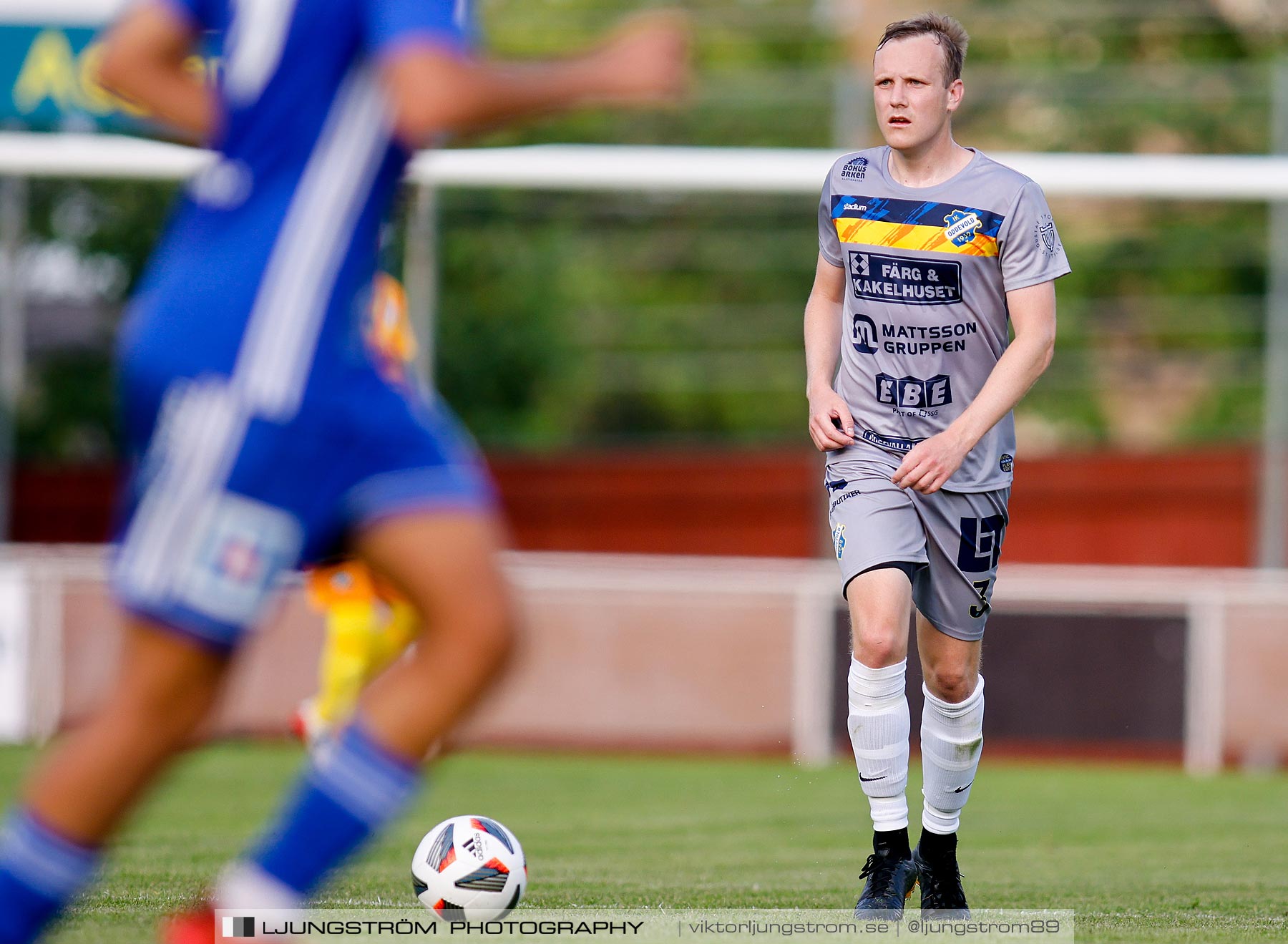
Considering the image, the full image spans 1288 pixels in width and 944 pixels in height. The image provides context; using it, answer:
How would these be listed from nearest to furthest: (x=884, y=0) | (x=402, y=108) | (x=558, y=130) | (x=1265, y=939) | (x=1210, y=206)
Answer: (x=402, y=108) < (x=1265, y=939) < (x=1210, y=206) < (x=558, y=130) < (x=884, y=0)

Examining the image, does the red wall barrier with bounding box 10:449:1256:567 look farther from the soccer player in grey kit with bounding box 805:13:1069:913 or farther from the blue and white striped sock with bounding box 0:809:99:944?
the blue and white striped sock with bounding box 0:809:99:944

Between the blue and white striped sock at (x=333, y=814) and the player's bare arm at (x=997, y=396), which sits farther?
the player's bare arm at (x=997, y=396)

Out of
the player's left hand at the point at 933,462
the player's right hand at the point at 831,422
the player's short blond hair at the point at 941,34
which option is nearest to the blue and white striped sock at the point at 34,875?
the player's left hand at the point at 933,462

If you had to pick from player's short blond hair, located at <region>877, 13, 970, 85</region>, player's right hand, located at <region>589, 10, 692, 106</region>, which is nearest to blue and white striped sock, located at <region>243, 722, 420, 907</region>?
player's right hand, located at <region>589, 10, 692, 106</region>

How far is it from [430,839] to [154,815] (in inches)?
129

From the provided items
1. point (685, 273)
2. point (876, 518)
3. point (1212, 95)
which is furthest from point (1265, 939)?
point (685, 273)

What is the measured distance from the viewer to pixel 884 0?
28719mm

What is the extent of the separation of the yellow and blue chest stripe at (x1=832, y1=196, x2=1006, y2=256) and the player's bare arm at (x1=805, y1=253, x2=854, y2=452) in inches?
7.5

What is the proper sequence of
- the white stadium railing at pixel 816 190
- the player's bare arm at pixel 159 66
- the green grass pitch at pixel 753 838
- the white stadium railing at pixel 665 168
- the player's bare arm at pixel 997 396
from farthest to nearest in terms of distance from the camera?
1. the white stadium railing at pixel 665 168
2. the white stadium railing at pixel 816 190
3. the green grass pitch at pixel 753 838
4. the player's bare arm at pixel 997 396
5. the player's bare arm at pixel 159 66

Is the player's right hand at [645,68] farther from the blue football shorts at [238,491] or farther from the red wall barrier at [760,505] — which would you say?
the red wall barrier at [760,505]

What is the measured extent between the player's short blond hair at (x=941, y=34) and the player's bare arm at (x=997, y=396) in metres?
0.61

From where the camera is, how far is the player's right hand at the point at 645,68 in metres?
2.64

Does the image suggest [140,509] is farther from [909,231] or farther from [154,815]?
[154,815]

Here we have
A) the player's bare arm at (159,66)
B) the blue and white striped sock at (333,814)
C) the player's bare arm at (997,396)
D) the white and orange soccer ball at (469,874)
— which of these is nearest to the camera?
the blue and white striped sock at (333,814)
